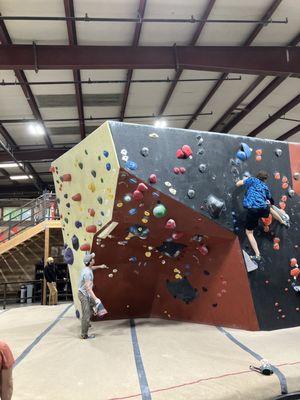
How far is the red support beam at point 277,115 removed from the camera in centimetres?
1060

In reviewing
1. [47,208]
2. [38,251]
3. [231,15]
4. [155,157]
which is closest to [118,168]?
[155,157]

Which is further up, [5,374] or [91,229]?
[91,229]

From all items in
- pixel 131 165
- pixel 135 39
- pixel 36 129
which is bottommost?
pixel 131 165

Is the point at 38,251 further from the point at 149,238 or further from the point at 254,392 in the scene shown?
the point at 254,392

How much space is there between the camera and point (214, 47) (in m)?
8.05

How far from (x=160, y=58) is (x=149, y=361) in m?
5.96

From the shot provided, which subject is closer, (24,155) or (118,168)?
(118,168)

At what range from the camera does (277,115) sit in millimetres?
11500

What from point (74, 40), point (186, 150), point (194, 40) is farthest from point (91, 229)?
point (194, 40)

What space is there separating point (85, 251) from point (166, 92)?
17.5 ft

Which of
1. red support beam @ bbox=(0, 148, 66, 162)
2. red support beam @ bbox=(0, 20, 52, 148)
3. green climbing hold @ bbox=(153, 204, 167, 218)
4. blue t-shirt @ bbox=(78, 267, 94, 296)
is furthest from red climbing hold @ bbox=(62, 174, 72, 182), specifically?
red support beam @ bbox=(0, 148, 66, 162)

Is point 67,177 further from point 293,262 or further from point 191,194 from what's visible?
point 293,262

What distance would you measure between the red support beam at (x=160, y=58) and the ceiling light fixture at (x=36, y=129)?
4.11m

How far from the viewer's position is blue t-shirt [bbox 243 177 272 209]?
601 cm
